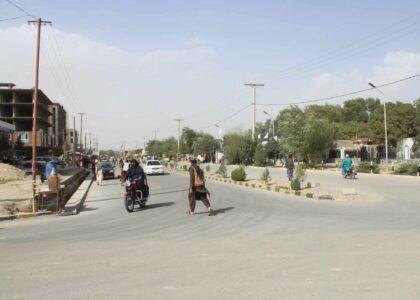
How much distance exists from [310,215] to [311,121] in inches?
1895

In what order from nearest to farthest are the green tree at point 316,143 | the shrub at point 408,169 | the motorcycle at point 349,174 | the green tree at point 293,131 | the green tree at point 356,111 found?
the motorcycle at point 349,174
the shrub at point 408,169
the green tree at point 316,143
the green tree at point 293,131
the green tree at point 356,111

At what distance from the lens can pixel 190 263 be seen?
7.10 meters

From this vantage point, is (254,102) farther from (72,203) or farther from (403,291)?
(403,291)

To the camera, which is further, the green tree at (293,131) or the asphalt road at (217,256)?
the green tree at (293,131)

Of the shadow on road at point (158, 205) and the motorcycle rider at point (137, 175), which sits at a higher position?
the motorcycle rider at point (137, 175)

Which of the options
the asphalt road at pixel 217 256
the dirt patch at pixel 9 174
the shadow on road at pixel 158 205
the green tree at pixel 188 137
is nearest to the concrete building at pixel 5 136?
the dirt patch at pixel 9 174

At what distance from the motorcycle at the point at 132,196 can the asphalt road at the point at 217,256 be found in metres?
1.46

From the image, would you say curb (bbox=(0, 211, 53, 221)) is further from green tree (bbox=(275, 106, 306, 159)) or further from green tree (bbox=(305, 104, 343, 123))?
green tree (bbox=(305, 104, 343, 123))

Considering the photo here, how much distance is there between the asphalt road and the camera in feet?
18.6

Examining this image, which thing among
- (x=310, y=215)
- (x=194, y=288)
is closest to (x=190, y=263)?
(x=194, y=288)

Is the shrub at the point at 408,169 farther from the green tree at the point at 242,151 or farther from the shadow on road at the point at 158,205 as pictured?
the green tree at the point at 242,151

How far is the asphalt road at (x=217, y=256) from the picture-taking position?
5656 mm

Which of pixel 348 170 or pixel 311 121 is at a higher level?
pixel 311 121

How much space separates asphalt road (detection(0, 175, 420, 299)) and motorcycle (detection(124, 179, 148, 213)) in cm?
146
